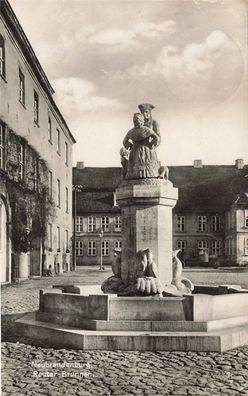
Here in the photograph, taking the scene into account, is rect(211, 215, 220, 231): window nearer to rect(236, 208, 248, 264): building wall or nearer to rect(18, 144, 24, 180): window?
rect(236, 208, 248, 264): building wall

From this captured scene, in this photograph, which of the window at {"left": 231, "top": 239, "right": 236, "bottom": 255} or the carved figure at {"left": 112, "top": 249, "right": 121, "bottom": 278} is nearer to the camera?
the carved figure at {"left": 112, "top": 249, "right": 121, "bottom": 278}

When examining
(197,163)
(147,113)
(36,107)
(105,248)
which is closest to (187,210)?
(197,163)

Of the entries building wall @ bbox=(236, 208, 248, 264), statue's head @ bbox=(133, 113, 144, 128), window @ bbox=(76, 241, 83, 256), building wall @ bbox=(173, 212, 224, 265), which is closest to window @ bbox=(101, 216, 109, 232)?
window @ bbox=(76, 241, 83, 256)

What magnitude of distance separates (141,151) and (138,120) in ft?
1.80

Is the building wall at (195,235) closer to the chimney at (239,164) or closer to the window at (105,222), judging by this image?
the chimney at (239,164)

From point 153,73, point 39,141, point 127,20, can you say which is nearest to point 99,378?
point 127,20

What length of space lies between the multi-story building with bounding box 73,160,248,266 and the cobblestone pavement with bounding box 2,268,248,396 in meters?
40.0

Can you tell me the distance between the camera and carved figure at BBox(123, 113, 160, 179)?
872cm

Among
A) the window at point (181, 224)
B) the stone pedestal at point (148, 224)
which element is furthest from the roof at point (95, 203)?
the stone pedestal at point (148, 224)

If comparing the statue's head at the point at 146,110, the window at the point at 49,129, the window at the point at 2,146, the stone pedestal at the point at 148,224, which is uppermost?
the window at the point at 49,129

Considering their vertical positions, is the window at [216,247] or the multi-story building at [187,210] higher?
the multi-story building at [187,210]

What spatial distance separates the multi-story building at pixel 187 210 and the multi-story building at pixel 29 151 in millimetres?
21482

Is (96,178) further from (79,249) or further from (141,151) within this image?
(141,151)

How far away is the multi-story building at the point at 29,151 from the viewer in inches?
648
